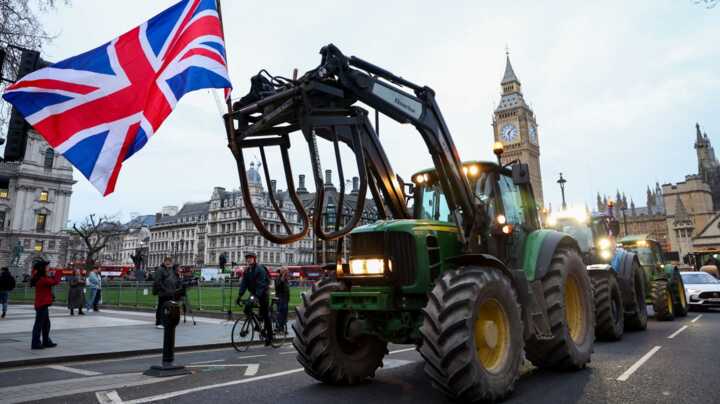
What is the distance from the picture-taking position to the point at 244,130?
5145 mm

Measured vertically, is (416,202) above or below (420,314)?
above

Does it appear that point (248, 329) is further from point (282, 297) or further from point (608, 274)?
point (608, 274)

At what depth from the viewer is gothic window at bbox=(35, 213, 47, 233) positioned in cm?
7681

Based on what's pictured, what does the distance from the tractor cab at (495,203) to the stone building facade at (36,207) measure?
84.5 metres

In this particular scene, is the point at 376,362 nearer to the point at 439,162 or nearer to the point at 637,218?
the point at 439,162

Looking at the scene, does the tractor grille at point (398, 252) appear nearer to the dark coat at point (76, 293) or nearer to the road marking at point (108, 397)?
the road marking at point (108, 397)

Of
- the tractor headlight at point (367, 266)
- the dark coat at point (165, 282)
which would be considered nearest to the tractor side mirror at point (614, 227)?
the tractor headlight at point (367, 266)

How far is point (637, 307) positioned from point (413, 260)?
8945mm

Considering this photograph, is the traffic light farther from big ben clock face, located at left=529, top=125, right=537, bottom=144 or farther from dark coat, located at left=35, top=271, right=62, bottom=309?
big ben clock face, located at left=529, top=125, right=537, bottom=144

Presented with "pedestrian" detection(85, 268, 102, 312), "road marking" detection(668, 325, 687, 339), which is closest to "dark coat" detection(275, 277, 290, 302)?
"road marking" detection(668, 325, 687, 339)

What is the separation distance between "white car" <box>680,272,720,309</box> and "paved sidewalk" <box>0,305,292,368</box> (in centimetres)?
1904

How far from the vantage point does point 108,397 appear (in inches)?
224

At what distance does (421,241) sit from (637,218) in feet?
439

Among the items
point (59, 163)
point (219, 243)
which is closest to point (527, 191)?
point (59, 163)
